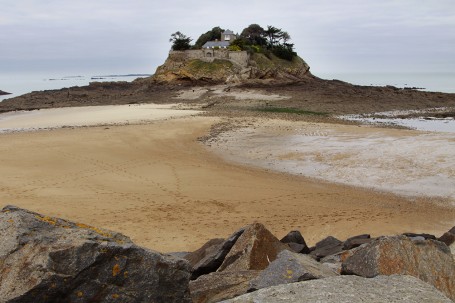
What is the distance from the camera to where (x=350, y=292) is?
10.5 ft

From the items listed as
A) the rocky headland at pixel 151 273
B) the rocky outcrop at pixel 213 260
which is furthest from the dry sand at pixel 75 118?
the rocky headland at pixel 151 273

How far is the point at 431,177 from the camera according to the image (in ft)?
52.3

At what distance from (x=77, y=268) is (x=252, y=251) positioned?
2819 mm

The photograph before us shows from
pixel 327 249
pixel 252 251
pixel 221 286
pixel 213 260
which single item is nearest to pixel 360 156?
pixel 327 249

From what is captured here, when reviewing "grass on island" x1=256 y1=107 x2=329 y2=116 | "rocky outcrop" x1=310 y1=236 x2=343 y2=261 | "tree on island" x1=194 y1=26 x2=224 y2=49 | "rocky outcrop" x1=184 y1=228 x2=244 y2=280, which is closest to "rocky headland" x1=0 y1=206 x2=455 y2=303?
"rocky outcrop" x1=184 y1=228 x2=244 y2=280

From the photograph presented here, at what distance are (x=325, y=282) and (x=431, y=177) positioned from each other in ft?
45.8

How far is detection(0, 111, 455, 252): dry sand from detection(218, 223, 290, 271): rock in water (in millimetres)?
3946

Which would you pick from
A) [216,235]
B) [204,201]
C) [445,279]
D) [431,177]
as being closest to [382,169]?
[431,177]

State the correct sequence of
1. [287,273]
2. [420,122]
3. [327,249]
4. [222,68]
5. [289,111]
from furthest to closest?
[222,68], [289,111], [420,122], [327,249], [287,273]

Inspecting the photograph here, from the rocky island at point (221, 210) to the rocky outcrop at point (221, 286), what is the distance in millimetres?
21

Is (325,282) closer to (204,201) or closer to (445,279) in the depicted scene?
(445,279)

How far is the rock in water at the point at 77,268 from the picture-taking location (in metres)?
3.39

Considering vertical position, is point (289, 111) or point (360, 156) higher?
point (289, 111)

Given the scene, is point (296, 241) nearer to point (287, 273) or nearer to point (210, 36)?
point (287, 273)
